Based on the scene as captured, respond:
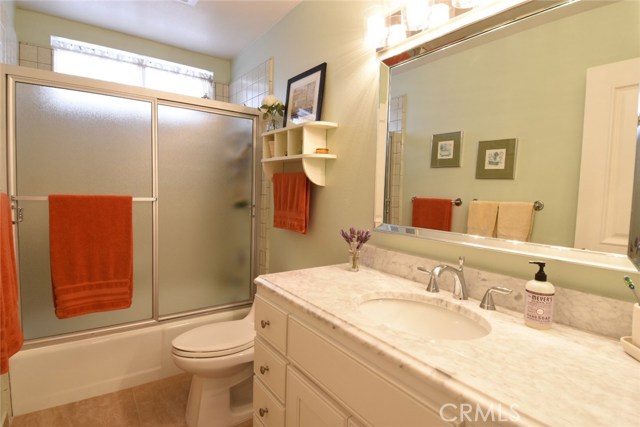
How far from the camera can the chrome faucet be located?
3.53ft

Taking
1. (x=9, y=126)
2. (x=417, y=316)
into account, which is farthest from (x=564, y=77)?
(x=9, y=126)

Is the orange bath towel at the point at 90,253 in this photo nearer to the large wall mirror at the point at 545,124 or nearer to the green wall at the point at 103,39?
the green wall at the point at 103,39

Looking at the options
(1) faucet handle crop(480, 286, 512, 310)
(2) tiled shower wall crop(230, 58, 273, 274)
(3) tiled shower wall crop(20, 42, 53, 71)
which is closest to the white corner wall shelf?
(2) tiled shower wall crop(230, 58, 273, 274)

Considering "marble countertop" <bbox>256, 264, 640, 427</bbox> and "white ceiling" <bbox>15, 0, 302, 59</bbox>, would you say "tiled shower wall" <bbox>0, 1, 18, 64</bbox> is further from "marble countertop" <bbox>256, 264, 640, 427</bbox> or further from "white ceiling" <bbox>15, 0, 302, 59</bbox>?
"marble countertop" <bbox>256, 264, 640, 427</bbox>

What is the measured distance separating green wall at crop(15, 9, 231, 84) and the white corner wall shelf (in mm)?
1427

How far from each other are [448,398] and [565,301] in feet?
1.71

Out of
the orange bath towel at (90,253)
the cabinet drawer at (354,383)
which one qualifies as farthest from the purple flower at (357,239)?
the orange bath towel at (90,253)

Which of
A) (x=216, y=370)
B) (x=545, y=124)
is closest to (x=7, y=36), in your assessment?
(x=216, y=370)

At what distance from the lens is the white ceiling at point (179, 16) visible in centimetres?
212

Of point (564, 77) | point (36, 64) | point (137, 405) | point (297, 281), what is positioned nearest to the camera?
point (564, 77)

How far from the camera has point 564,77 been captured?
35.9 inches

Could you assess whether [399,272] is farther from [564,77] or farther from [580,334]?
[564,77]

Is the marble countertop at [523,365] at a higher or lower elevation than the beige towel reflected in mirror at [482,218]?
lower

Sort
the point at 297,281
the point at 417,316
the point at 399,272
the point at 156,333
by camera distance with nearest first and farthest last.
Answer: the point at 417,316, the point at 297,281, the point at 399,272, the point at 156,333
